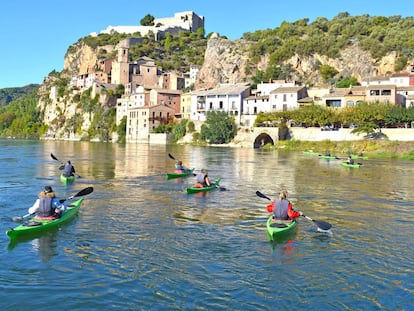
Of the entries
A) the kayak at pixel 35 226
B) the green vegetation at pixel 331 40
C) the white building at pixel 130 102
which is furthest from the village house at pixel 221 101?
the kayak at pixel 35 226

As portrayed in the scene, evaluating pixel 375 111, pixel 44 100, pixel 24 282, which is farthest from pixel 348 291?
pixel 44 100

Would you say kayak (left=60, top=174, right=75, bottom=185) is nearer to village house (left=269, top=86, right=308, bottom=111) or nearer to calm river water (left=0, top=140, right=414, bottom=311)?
calm river water (left=0, top=140, right=414, bottom=311)

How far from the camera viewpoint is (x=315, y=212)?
685 inches

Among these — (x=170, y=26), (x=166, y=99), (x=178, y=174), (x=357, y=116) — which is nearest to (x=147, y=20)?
(x=170, y=26)

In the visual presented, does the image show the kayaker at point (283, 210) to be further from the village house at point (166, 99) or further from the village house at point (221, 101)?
the village house at point (166, 99)

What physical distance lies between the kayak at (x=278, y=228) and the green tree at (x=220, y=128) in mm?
65157

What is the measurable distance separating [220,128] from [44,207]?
216 ft

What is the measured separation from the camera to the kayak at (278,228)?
12676mm

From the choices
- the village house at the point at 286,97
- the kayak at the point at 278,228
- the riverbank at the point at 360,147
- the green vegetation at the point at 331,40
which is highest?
the green vegetation at the point at 331,40

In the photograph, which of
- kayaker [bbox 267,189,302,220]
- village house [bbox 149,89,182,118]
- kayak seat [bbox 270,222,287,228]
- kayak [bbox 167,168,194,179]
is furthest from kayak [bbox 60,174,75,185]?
village house [bbox 149,89,182,118]

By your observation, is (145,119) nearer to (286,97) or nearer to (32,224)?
(286,97)

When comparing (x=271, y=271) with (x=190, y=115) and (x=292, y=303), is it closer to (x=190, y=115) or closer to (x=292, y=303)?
(x=292, y=303)

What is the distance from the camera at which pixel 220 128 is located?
78562 millimetres

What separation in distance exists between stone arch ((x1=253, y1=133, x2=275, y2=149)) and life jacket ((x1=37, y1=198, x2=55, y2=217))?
61.0 metres
